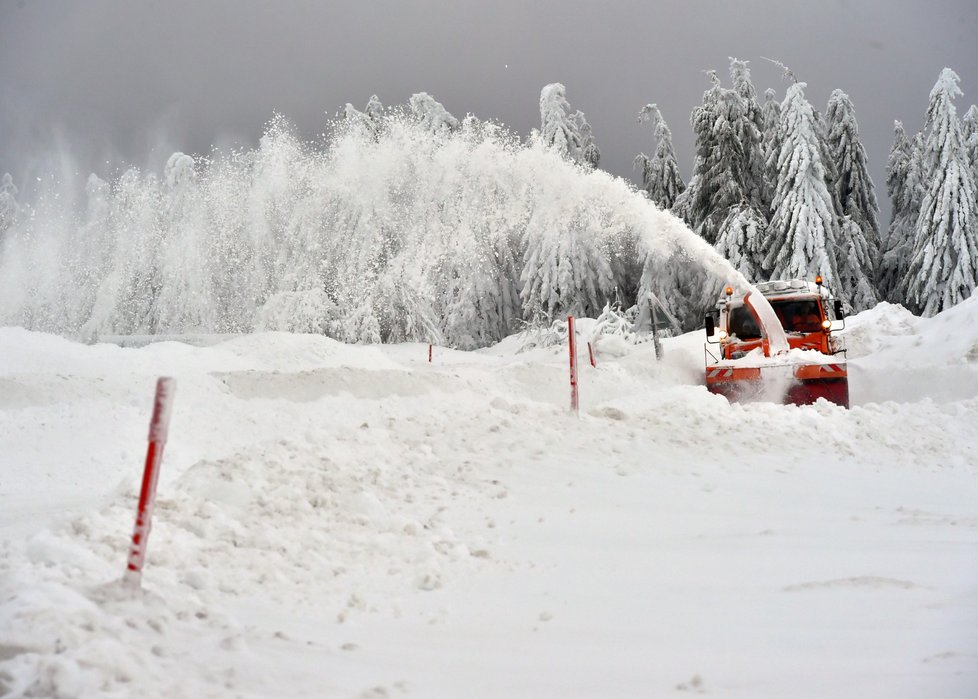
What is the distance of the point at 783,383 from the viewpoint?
11.6 metres

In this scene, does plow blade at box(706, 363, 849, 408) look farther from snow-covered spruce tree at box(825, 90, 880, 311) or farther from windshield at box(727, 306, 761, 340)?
snow-covered spruce tree at box(825, 90, 880, 311)

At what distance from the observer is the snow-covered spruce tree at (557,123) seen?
32.3 meters

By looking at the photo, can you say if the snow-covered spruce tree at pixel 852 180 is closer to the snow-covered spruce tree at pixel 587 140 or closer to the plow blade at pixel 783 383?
the snow-covered spruce tree at pixel 587 140

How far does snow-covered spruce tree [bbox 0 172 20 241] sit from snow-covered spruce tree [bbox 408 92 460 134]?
28.1 metres

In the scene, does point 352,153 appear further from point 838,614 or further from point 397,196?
point 838,614

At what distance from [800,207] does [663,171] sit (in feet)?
29.1

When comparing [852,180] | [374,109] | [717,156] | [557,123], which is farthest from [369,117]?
[852,180]

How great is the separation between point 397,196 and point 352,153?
2.15 meters

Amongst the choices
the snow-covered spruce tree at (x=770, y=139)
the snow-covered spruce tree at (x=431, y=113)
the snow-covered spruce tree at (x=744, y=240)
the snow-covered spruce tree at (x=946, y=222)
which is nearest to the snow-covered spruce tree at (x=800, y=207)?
the snow-covered spruce tree at (x=744, y=240)

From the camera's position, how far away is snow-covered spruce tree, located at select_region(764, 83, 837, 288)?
28188 millimetres

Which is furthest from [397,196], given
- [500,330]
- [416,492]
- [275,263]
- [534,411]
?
[416,492]

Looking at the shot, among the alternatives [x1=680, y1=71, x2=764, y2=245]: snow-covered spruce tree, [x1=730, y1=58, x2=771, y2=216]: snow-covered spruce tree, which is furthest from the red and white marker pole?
[x1=730, y1=58, x2=771, y2=216]: snow-covered spruce tree

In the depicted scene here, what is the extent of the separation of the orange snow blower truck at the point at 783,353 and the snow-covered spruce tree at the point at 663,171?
21983 mm

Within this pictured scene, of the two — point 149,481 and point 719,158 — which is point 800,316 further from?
point 719,158
